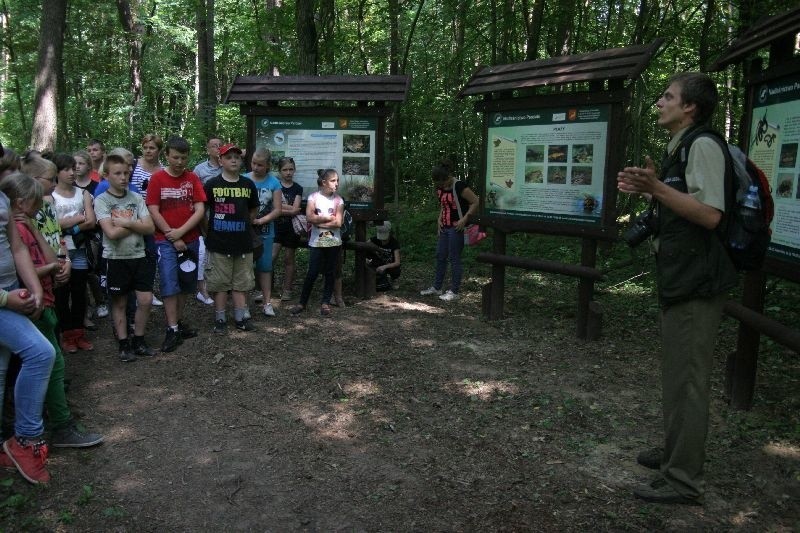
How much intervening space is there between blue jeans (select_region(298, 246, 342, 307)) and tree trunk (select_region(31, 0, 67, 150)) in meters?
8.31

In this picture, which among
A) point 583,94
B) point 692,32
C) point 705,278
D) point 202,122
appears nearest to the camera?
point 705,278

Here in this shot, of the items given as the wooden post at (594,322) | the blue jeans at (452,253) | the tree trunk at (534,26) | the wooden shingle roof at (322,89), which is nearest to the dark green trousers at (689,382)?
the wooden post at (594,322)

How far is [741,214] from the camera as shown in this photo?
2.96 m

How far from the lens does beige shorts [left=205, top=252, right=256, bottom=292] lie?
610 centimetres

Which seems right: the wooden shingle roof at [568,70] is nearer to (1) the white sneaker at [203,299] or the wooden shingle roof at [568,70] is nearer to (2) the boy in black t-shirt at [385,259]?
(2) the boy in black t-shirt at [385,259]

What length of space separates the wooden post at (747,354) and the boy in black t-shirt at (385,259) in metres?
4.60

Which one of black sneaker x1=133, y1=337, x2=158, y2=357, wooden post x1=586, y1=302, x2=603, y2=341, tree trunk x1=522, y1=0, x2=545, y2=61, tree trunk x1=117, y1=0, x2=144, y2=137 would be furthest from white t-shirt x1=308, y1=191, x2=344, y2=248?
tree trunk x1=117, y1=0, x2=144, y2=137

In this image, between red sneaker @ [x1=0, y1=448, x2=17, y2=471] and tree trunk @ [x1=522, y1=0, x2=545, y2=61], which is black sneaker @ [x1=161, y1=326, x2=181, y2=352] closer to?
red sneaker @ [x1=0, y1=448, x2=17, y2=471]

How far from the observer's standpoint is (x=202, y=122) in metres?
16.0

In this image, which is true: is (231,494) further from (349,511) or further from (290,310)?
(290,310)

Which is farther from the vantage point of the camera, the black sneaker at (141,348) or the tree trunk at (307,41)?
the tree trunk at (307,41)

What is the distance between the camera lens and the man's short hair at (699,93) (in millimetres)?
3062

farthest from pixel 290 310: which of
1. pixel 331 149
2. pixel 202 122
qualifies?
pixel 202 122

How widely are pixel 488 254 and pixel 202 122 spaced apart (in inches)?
453
